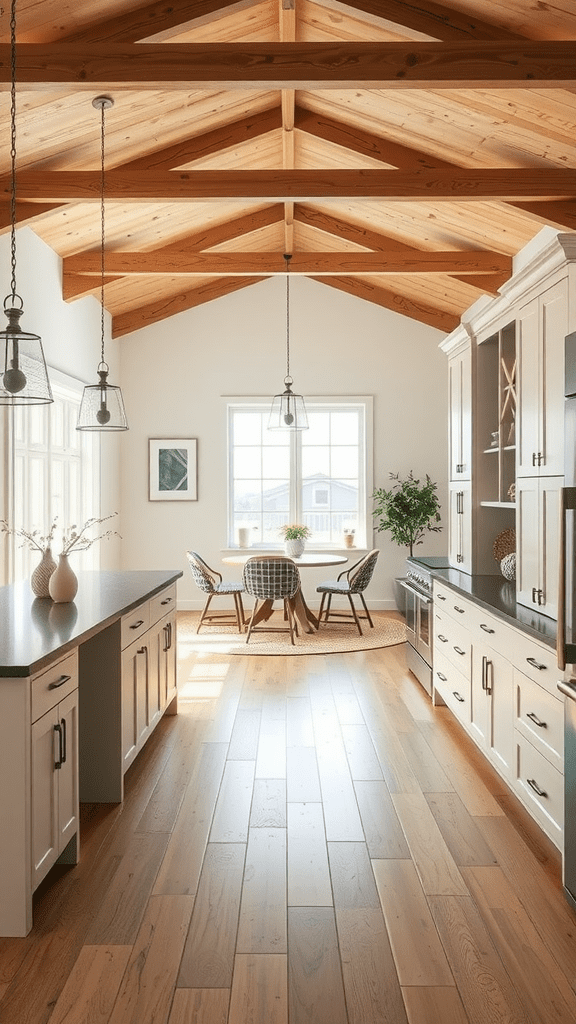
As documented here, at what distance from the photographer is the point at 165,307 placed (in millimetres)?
9352

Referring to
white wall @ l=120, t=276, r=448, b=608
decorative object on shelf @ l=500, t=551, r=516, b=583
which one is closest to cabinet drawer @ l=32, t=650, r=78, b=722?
decorative object on shelf @ l=500, t=551, r=516, b=583

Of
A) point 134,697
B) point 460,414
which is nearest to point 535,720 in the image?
point 134,697

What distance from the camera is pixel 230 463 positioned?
9.82 m

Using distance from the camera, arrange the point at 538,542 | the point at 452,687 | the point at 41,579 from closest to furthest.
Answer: the point at 538,542 < the point at 41,579 < the point at 452,687

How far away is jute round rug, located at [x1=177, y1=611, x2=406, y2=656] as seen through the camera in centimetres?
742

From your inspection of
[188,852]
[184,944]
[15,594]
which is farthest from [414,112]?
[184,944]

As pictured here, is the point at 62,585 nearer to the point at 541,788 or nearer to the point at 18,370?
the point at 18,370

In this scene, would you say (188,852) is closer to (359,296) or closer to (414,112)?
(414,112)

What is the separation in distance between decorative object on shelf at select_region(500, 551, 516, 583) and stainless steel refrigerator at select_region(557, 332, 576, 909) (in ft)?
7.61

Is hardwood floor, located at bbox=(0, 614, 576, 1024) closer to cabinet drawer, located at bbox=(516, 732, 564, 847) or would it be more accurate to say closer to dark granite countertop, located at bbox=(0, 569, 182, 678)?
cabinet drawer, located at bbox=(516, 732, 564, 847)

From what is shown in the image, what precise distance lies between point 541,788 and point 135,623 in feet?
6.32

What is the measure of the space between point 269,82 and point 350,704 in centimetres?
357

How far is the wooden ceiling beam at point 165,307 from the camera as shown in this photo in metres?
9.34

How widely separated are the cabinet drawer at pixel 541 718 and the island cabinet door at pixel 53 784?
169cm
